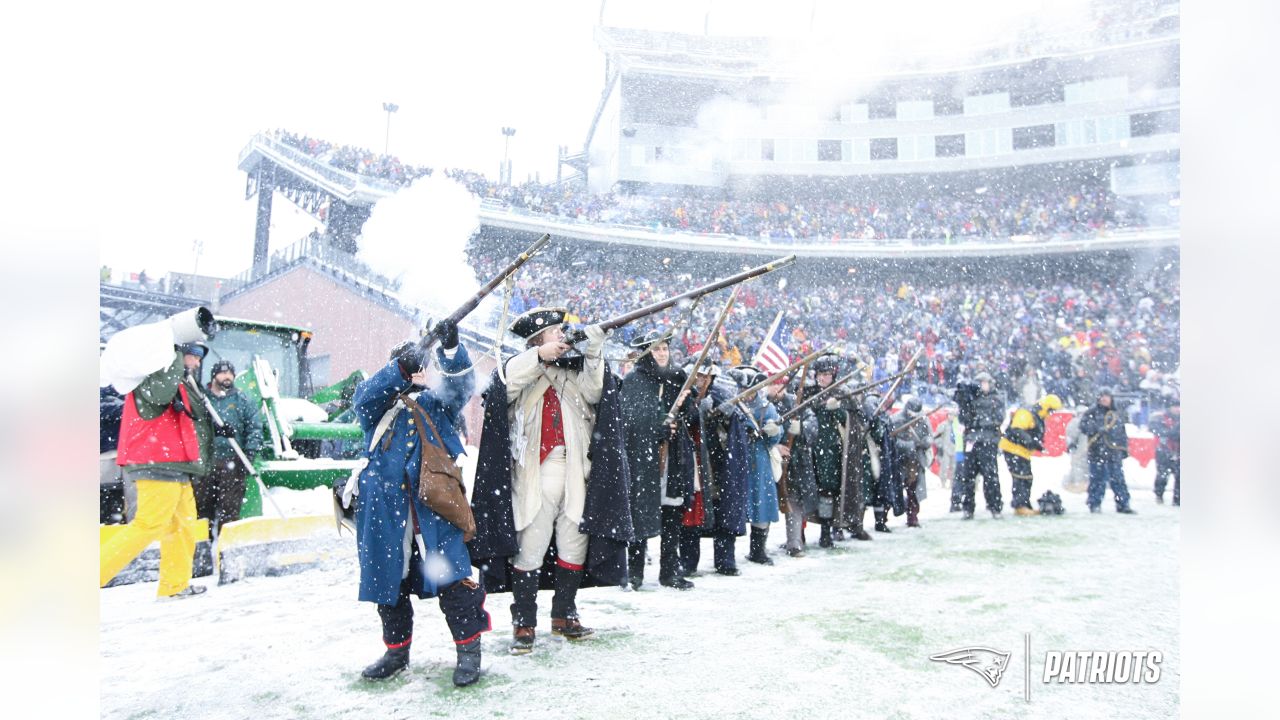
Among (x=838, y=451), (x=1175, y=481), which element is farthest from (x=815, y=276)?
(x=838, y=451)

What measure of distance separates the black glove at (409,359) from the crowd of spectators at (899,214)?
41.5ft

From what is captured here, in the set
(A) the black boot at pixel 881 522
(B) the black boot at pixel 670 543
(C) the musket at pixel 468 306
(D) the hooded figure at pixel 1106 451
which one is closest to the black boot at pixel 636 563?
(B) the black boot at pixel 670 543

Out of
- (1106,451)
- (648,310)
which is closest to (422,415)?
(648,310)

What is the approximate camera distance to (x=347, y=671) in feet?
9.39

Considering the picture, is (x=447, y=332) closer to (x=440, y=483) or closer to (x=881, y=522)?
(x=440, y=483)

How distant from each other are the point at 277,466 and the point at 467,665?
130 inches

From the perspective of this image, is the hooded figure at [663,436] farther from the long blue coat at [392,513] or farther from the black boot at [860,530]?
the black boot at [860,530]

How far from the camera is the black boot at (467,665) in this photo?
8.77ft

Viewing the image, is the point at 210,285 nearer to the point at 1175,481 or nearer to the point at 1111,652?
the point at 1111,652

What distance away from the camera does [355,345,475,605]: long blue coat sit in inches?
104

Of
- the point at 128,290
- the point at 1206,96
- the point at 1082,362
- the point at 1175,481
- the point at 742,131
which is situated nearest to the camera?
the point at 1206,96

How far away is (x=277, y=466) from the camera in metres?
5.28

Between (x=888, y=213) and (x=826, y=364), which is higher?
(x=888, y=213)

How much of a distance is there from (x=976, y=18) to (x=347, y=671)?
77.4 ft
